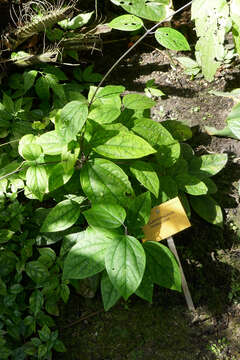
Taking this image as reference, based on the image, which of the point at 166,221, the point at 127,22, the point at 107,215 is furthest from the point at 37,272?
the point at 127,22

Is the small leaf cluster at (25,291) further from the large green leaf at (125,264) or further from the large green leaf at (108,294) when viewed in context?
the large green leaf at (125,264)

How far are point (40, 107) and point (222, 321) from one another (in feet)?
5.72

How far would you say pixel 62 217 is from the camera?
5.71 feet

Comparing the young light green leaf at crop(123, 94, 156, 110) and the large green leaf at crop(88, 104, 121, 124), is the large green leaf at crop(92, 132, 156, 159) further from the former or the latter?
the young light green leaf at crop(123, 94, 156, 110)

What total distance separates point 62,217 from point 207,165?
0.92m

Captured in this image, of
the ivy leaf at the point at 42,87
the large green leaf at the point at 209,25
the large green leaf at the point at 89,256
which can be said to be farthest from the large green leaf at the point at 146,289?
the ivy leaf at the point at 42,87

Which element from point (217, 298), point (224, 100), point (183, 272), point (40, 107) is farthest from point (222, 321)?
point (40, 107)

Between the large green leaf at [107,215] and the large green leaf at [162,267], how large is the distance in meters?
0.23

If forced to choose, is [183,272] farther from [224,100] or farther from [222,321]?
[224,100]

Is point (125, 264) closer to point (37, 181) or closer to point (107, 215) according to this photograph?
point (107, 215)

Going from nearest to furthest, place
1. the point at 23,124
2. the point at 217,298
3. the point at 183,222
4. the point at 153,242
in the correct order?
the point at 153,242 → the point at 183,222 → the point at 217,298 → the point at 23,124

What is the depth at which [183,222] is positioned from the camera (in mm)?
1750

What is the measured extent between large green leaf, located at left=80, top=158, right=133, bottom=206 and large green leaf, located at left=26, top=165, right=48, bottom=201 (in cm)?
18

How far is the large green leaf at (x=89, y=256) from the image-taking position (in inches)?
60.6
